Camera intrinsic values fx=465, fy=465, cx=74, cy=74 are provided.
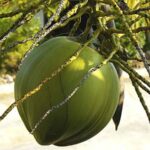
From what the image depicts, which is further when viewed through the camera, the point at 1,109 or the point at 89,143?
the point at 1,109

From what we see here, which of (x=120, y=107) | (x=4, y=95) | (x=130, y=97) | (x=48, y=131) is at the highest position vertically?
(x=48, y=131)

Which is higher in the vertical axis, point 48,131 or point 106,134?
point 48,131

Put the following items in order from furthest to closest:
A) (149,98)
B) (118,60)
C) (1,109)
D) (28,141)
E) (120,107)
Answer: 1. (149,98)
2. (1,109)
3. (28,141)
4. (120,107)
5. (118,60)

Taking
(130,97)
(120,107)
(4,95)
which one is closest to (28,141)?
(4,95)

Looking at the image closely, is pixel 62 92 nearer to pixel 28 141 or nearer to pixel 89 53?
pixel 89 53

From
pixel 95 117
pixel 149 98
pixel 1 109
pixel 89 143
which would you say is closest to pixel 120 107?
pixel 95 117

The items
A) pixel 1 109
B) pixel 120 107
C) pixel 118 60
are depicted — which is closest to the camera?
pixel 118 60
